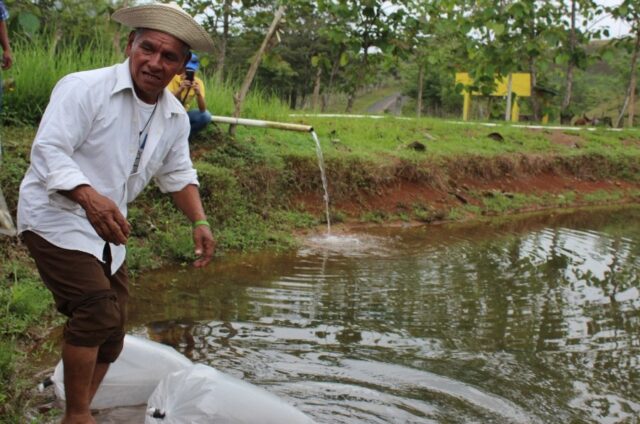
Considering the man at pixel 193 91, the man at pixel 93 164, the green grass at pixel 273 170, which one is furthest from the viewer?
the man at pixel 193 91

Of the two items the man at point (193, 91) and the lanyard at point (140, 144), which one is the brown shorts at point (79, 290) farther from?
the man at point (193, 91)

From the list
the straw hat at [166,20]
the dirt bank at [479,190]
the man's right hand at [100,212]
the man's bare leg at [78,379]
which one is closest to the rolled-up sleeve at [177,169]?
the straw hat at [166,20]

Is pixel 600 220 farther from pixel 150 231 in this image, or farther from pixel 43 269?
pixel 43 269

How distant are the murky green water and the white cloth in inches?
56.2

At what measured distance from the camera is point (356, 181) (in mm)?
9188

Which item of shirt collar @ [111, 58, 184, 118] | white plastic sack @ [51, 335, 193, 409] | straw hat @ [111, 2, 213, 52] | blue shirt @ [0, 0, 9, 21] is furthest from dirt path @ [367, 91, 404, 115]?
straw hat @ [111, 2, 213, 52]

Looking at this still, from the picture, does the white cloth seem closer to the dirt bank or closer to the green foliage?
the green foliage

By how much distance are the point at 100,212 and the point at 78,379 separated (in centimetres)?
70

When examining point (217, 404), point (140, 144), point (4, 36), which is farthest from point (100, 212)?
point (4, 36)

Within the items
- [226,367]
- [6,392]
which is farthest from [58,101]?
[226,367]

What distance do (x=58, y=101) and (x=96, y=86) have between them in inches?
5.3

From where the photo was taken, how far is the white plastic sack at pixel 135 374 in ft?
10.5

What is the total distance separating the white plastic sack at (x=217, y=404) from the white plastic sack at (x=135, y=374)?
15.5 inches

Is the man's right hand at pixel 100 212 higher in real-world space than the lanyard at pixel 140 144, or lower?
lower
